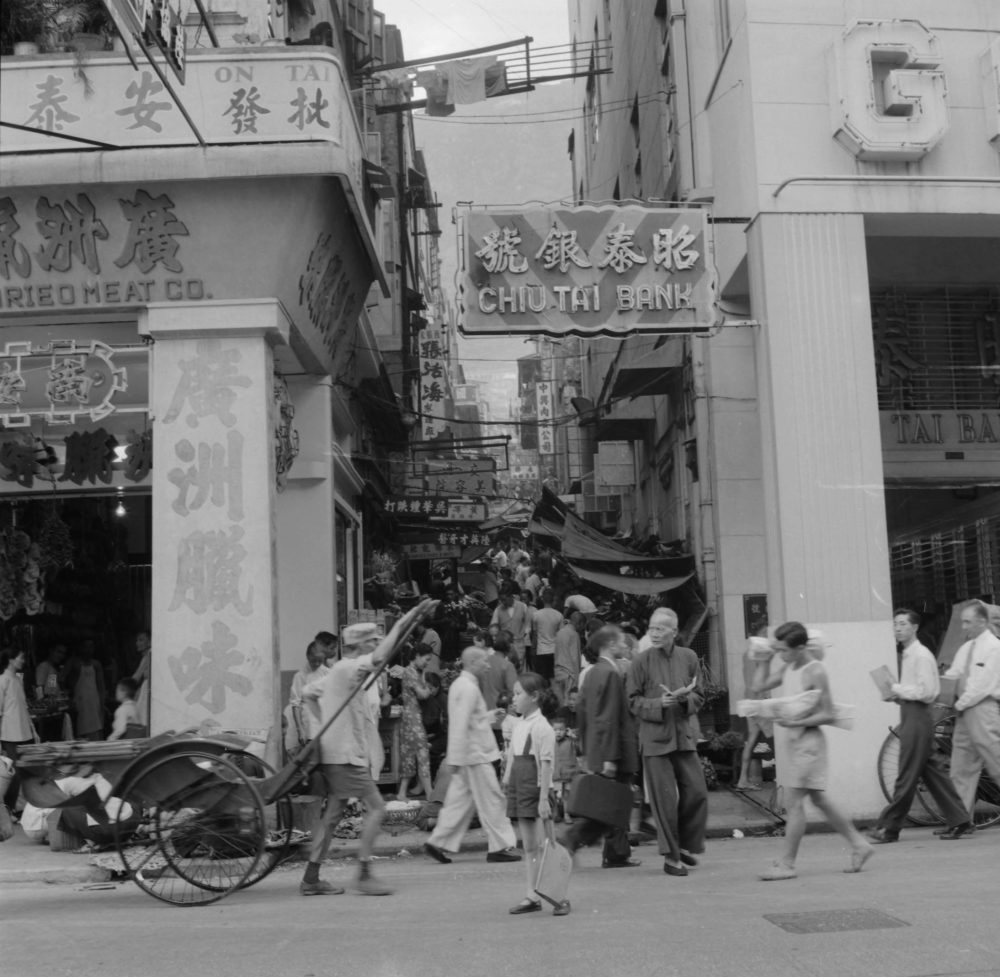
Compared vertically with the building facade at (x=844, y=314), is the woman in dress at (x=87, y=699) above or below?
below

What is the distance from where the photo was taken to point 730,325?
1215 cm

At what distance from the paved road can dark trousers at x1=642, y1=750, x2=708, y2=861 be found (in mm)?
238

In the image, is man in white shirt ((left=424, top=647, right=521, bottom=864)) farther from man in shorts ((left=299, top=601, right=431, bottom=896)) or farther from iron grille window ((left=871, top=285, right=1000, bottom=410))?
iron grille window ((left=871, top=285, right=1000, bottom=410))

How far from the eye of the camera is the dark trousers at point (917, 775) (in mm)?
9938

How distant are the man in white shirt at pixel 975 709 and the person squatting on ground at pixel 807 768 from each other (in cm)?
224

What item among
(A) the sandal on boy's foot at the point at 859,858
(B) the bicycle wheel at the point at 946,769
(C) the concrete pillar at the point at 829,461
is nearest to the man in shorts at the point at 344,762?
(A) the sandal on boy's foot at the point at 859,858

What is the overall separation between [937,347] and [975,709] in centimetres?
689

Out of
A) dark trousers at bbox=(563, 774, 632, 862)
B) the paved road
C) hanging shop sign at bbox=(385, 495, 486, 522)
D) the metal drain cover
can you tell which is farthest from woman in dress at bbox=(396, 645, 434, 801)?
hanging shop sign at bbox=(385, 495, 486, 522)

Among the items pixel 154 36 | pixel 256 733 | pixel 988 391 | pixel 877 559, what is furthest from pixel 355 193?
pixel 988 391

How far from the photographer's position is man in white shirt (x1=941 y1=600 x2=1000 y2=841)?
10.2 meters

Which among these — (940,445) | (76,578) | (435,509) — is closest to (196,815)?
(76,578)

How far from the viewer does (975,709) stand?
33.6 ft

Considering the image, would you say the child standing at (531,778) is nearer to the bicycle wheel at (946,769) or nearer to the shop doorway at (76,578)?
the bicycle wheel at (946,769)

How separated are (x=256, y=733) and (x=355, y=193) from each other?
5.66 m
